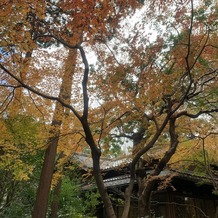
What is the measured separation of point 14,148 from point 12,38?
146 inches

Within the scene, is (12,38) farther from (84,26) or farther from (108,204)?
(108,204)

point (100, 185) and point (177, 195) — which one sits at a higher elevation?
point (177, 195)

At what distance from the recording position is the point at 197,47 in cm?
696

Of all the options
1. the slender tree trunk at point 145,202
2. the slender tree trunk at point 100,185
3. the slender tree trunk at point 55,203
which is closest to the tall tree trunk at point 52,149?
the slender tree trunk at point 55,203

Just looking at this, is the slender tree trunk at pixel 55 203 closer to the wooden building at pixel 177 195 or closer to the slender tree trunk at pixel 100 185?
the wooden building at pixel 177 195

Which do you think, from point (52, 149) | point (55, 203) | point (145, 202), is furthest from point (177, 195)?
point (145, 202)

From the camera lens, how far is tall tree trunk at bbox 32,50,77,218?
8812 mm

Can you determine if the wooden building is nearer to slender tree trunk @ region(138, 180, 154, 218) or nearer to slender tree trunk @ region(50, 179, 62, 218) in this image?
slender tree trunk @ region(50, 179, 62, 218)

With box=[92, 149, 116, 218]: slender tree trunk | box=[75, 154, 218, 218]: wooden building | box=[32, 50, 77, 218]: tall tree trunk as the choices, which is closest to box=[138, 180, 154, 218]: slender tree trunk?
box=[92, 149, 116, 218]: slender tree trunk

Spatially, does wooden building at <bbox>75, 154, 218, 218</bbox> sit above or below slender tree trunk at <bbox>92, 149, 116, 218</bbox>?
above

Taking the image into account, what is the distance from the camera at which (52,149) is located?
9.77 meters

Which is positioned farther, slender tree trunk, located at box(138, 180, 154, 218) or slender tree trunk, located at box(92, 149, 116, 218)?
slender tree trunk, located at box(138, 180, 154, 218)

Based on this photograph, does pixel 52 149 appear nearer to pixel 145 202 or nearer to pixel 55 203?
pixel 55 203

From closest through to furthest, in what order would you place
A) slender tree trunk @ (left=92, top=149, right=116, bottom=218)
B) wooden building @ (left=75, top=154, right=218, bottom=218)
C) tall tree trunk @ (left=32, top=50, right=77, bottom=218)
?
1. slender tree trunk @ (left=92, top=149, right=116, bottom=218)
2. tall tree trunk @ (left=32, top=50, right=77, bottom=218)
3. wooden building @ (left=75, top=154, right=218, bottom=218)
